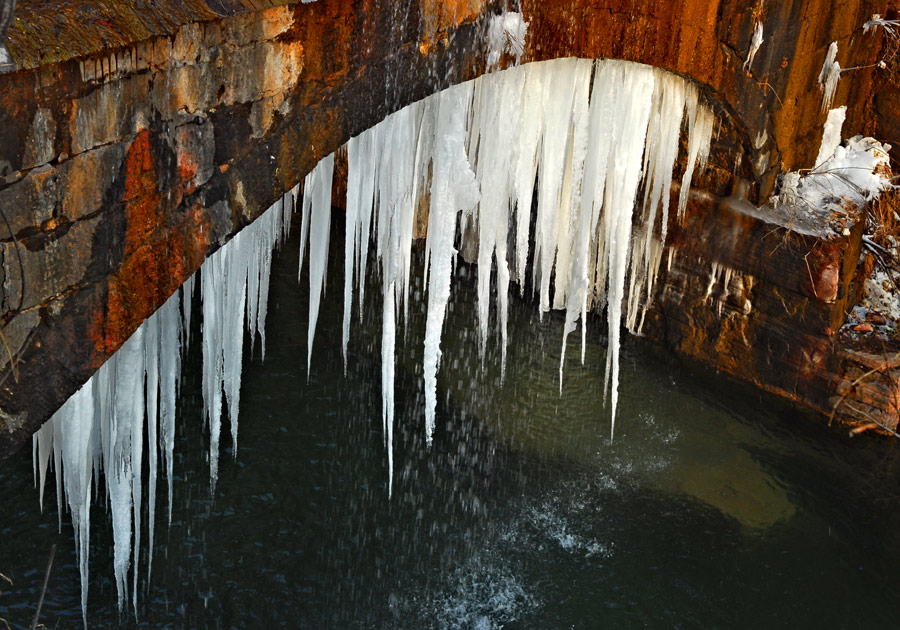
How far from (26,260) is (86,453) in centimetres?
134

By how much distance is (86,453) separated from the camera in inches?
160

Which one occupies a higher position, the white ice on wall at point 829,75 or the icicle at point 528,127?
the white ice on wall at point 829,75

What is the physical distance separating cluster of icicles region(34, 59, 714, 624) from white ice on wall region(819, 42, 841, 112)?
107 cm

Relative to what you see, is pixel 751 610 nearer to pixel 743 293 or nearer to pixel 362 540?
pixel 362 540

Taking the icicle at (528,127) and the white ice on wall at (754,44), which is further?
the white ice on wall at (754,44)

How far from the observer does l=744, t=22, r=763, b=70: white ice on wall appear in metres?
7.18

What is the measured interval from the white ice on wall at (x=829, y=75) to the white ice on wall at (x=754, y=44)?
3.72 ft

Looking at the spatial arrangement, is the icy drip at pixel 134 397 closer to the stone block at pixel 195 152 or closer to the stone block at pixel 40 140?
the stone block at pixel 195 152

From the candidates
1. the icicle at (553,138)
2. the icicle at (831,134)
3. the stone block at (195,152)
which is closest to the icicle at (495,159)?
the icicle at (553,138)

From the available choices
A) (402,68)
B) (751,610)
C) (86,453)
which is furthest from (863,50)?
(86,453)

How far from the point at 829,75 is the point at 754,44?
1.34 metres

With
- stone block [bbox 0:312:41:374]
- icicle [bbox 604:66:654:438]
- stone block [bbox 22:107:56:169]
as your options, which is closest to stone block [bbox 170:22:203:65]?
stone block [bbox 22:107:56:169]

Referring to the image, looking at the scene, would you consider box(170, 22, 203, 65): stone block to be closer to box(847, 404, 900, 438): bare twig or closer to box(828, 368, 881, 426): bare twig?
box(828, 368, 881, 426): bare twig

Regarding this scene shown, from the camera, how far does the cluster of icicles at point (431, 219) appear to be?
4.35m
